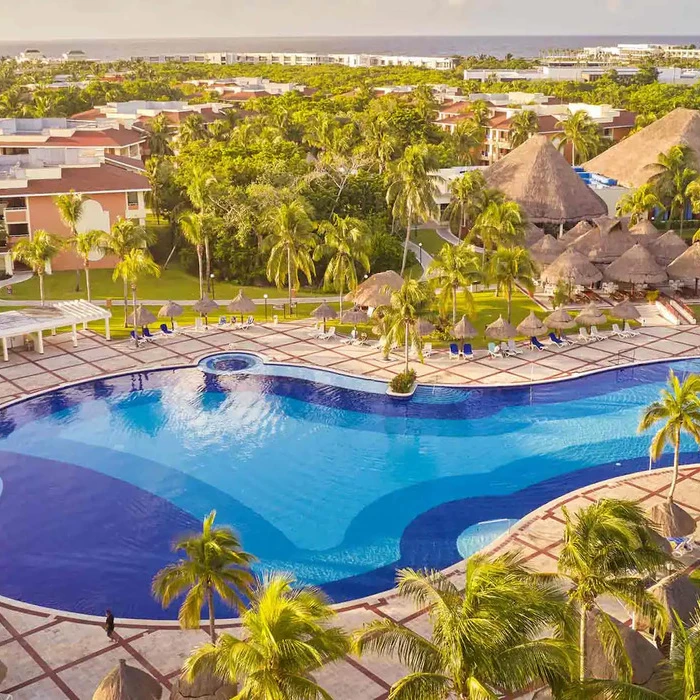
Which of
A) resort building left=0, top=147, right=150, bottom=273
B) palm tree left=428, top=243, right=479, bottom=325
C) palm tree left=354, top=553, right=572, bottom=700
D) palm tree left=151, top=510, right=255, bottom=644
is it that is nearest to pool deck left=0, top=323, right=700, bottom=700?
palm tree left=151, top=510, right=255, bottom=644

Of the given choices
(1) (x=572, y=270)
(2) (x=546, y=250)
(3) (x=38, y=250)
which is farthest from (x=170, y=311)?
(2) (x=546, y=250)

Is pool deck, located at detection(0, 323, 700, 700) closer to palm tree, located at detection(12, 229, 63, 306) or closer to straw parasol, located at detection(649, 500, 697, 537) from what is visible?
straw parasol, located at detection(649, 500, 697, 537)

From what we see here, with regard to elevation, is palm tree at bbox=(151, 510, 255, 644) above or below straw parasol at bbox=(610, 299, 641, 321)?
above

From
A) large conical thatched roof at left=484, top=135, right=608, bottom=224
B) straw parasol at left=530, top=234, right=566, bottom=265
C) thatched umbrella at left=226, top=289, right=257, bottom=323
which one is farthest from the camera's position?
large conical thatched roof at left=484, top=135, right=608, bottom=224

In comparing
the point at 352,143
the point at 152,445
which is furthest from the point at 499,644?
the point at 352,143

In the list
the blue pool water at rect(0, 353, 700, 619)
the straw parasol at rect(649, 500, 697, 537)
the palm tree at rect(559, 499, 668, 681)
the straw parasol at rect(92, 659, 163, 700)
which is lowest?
the blue pool water at rect(0, 353, 700, 619)

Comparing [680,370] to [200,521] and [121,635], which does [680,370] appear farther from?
[121,635]
